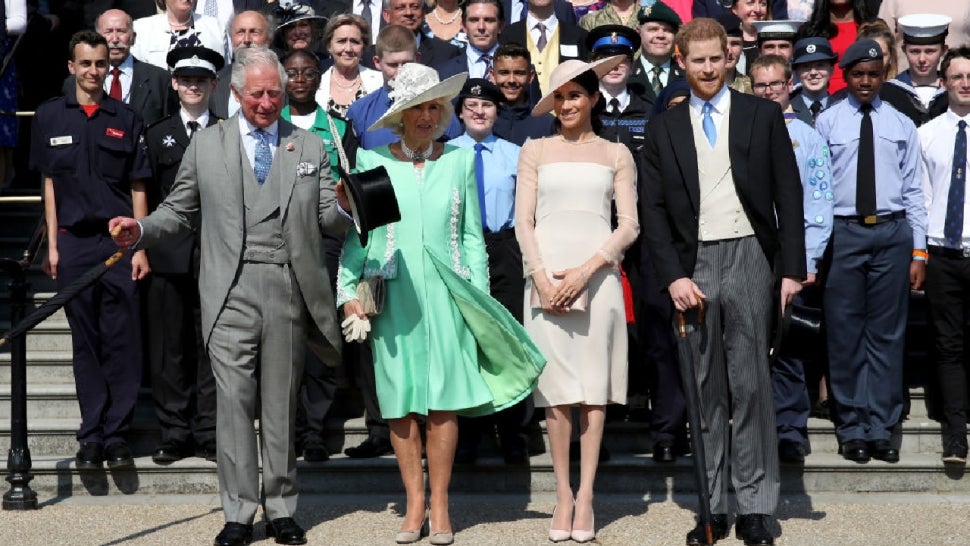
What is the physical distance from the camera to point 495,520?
7.70m

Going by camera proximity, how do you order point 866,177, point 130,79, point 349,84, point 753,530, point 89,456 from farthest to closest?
point 349,84
point 130,79
point 866,177
point 89,456
point 753,530

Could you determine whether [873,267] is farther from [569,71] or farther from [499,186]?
[569,71]

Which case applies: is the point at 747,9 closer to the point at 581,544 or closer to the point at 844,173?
the point at 844,173

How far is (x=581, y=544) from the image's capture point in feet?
23.5

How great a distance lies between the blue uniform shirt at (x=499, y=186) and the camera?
8.40m

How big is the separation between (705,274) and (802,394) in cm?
148

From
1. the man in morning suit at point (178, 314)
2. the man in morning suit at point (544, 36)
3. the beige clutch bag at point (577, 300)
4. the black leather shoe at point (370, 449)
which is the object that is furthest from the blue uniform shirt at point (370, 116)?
the beige clutch bag at point (577, 300)

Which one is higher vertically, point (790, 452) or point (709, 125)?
point (709, 125)

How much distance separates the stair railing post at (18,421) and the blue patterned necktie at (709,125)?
3.52 m

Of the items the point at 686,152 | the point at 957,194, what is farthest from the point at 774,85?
the point at 686,152

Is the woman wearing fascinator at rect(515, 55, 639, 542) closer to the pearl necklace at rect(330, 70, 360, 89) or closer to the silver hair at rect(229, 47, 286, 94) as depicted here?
the silver hair at rect(229, 47, 286, 94)

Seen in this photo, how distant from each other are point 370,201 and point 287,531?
1.57 metres

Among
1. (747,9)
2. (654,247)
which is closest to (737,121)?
(654,247)

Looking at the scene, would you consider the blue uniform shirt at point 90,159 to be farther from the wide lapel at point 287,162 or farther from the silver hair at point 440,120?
the silver hair at point 440,120
